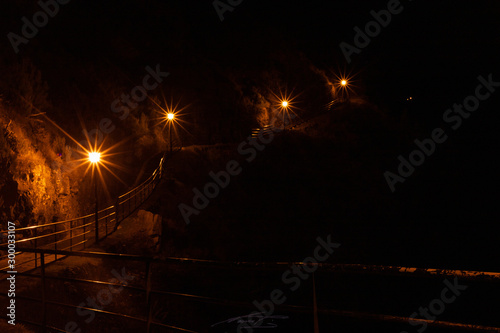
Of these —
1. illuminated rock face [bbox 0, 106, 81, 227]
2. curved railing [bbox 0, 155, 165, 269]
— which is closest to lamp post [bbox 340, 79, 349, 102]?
curved railing [bbox 0, 155, 165, 269]

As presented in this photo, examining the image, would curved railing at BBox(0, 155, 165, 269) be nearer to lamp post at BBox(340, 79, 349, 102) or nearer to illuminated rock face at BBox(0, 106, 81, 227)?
illuminated rock face at BBox(0, 106, 81, 227)

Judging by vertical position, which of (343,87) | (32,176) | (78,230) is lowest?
(78,230)

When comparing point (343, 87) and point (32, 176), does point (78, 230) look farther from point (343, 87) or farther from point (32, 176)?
point (343, 87)

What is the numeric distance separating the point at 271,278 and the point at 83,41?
56.1 ft

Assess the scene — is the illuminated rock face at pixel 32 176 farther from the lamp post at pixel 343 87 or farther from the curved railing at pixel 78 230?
the lamp post at pixel 343 87

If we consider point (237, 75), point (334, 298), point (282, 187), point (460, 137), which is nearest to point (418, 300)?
point (334, 298)

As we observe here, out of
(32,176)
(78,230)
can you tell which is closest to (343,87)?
(78,230)

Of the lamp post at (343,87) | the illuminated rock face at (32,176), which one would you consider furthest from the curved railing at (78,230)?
the lamp post at (343,87)

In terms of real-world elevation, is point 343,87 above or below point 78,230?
above

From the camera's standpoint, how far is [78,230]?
13.0 metres

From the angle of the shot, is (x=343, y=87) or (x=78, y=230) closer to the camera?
(x=78, y=230)

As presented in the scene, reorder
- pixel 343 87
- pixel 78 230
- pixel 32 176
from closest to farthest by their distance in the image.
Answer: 1. pixel 32 176
2. pixel 78 230
3. pixel 343 87

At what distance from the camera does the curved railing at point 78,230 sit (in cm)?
886

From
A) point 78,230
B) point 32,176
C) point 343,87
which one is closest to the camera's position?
point 32,176
